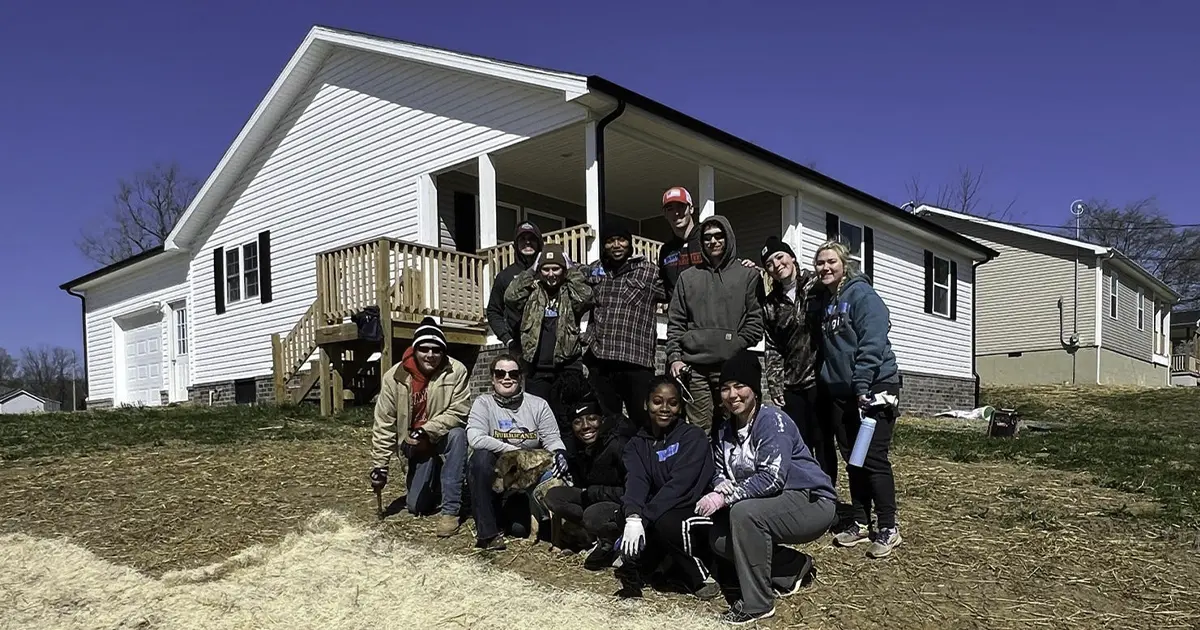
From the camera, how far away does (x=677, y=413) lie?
4168mm

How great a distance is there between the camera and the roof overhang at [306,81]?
10539mm

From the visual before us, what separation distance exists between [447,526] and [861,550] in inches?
93.8

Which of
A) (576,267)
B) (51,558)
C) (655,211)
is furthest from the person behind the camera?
(655,211)

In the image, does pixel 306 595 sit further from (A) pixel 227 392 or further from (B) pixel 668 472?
(A) pixel 227 392

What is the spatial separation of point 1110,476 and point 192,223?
15.6m

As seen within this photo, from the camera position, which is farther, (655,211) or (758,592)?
(655,211)

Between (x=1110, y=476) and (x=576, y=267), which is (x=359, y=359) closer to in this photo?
(x=576, y=267)

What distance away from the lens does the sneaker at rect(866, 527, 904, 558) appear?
4.43 m

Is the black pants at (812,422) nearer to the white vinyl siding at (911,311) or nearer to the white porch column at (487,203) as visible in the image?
the white porch column at (487,203)

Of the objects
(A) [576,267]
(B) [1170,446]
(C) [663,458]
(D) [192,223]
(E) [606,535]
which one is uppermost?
(D) [192,223]

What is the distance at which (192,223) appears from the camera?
16469 mm

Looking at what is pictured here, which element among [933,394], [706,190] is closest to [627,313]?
[706,190]

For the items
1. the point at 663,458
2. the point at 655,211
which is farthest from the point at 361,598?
the point at 655,211

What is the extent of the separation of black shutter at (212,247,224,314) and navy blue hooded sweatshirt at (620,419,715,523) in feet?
46.4
